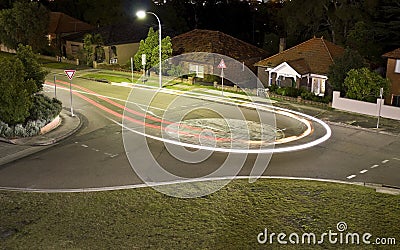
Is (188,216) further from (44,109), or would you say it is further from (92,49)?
(92,49)

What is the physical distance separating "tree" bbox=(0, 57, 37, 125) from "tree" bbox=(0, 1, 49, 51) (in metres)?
34.0

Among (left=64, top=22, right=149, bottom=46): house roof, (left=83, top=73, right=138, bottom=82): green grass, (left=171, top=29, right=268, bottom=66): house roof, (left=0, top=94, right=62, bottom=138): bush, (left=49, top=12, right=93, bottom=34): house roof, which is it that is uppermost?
(left=49, top=12, right=93, bottom=34): house roof

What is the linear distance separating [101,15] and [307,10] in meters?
34.9

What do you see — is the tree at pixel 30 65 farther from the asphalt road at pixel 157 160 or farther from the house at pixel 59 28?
the house at pixel 59 28

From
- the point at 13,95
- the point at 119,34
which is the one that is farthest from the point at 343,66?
the point at 119,34

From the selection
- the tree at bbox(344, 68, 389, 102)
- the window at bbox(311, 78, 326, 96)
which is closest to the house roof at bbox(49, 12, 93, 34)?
the window at bbox(311, 78, 326, 96)

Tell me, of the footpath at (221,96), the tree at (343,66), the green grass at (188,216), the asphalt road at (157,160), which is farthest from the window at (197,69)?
the green grass at (188,216)

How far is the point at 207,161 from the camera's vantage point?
19938 mm

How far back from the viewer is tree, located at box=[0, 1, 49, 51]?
54.7 m

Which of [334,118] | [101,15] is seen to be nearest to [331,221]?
[334,118]

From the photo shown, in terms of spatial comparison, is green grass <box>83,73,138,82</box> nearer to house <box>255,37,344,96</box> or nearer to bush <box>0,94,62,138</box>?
house <box>255,37,344,96</box>

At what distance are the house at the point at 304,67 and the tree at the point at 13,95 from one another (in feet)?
67.1

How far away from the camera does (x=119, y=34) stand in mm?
54281

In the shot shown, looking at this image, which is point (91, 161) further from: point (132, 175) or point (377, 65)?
point (377, 65)
